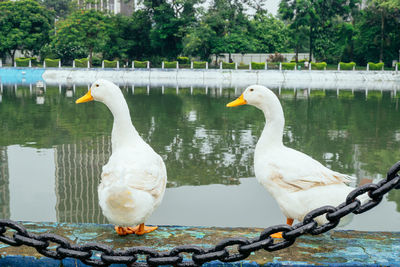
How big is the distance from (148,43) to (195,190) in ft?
123

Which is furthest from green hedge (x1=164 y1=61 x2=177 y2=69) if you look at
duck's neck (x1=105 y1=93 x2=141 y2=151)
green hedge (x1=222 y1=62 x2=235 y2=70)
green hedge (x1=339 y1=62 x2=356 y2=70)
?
duck's neck (x1=105 y1=93 x2=141 y2=151)

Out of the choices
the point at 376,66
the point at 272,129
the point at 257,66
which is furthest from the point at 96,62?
the point at 272,129

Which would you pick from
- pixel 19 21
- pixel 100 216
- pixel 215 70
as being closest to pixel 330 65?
pixel 215 70

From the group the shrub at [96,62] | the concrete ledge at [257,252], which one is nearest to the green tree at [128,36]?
the shrub at [96,62]

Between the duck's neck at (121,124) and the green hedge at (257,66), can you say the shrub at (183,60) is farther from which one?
the duck's neck at (121,124)

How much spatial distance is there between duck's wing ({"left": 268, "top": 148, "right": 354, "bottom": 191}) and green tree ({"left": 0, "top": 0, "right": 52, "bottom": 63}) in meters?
41.5

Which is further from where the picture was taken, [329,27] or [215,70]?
[329,27]

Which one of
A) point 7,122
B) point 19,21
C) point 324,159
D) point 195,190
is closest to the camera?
point 195,190

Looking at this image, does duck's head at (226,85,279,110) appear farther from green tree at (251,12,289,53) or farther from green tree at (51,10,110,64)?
green tree at (251,12,289,53)

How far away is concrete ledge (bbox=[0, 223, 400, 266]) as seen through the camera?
1.79m

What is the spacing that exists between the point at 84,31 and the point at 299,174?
129 ft

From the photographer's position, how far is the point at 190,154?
7672 mm

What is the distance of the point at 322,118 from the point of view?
40.9ft

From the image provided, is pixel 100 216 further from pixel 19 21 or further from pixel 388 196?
pixel 19 21
